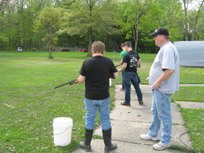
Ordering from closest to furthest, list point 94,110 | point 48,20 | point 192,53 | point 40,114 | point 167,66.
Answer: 1. point 167,66
2. point 94,110
3. point 40,114
4. point 192,53
5. point 48,20

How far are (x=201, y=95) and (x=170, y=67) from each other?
5.33 meters

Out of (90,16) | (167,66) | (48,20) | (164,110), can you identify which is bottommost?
(164,110)

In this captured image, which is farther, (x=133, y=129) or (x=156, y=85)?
(x=133, y=129)

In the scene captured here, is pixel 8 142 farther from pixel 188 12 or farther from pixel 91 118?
pixel 188 12

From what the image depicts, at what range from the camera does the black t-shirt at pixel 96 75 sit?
322cm

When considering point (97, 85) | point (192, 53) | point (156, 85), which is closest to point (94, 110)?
point (97, 85)

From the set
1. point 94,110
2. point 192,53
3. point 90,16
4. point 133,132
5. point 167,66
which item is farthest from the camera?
point 90,16

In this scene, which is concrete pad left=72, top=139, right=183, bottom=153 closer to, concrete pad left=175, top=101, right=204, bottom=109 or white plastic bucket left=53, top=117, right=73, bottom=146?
white plastic bucket left=53, top=117, right=73, bottom=146

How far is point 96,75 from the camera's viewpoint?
3.24m

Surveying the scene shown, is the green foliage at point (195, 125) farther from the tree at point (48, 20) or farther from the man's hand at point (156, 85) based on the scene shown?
the tree at point (48, 20)

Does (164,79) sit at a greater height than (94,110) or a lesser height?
greater

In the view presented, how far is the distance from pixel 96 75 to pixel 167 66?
1170mm

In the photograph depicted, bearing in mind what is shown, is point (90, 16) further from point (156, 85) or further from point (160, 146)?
point (160, 146)

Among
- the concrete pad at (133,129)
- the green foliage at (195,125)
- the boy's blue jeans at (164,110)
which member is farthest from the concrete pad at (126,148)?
the green foliage at (195,125)
